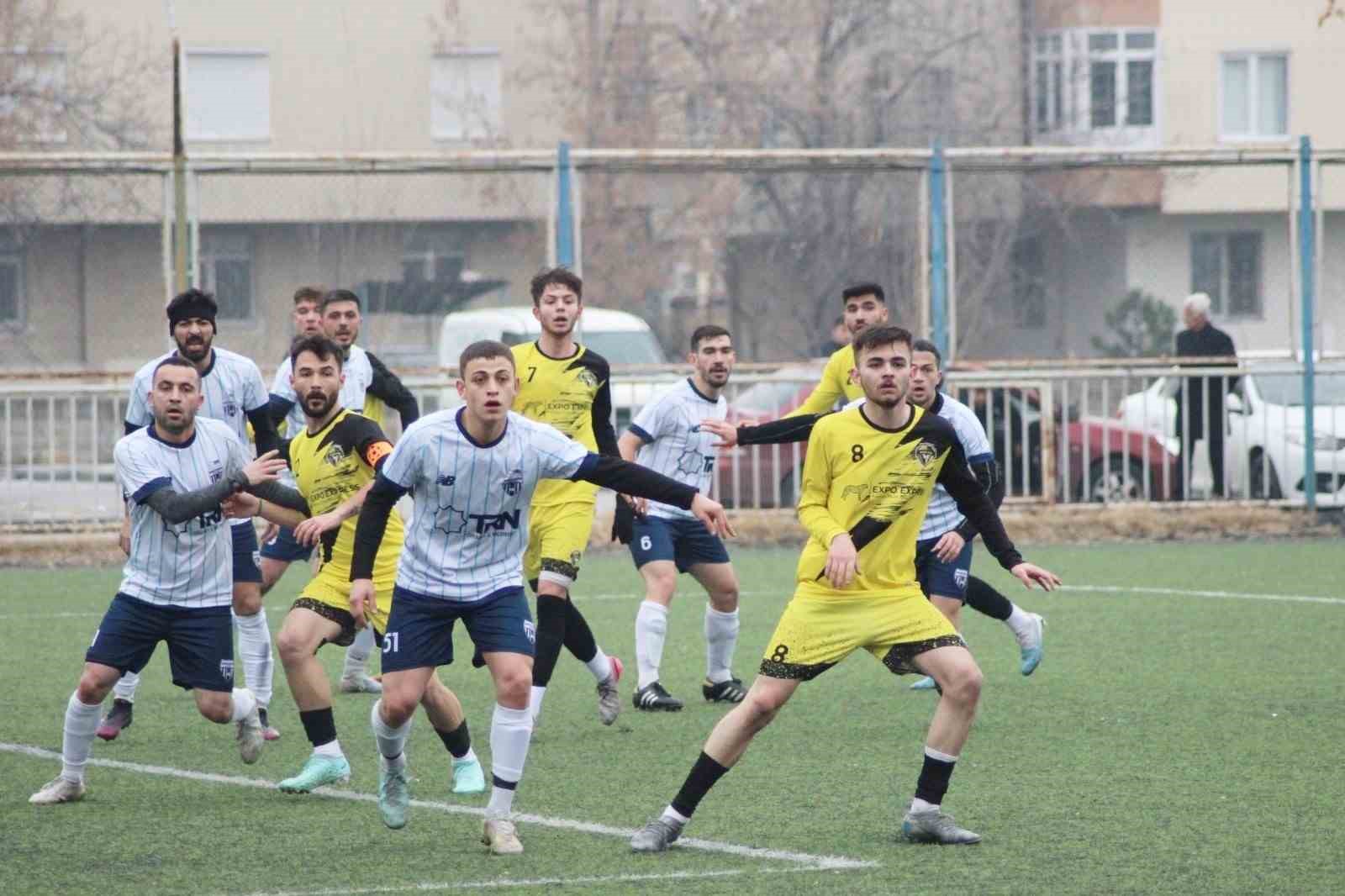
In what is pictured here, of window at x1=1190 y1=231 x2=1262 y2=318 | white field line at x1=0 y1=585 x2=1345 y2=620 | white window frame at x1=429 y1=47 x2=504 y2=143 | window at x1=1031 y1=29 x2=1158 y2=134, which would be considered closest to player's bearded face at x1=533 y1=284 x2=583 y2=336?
white field line at x1=0 y1=585 x2=1345 y2=620

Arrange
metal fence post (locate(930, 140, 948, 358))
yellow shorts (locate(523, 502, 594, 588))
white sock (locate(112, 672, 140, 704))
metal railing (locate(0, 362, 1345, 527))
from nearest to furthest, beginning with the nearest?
yellow shorts (locate(523, 502, 594, 588)) < white sock (locate(112, 672, 140, 704)) < metal fence post (locate(930, 140, 948, 358)) < metal railing (locate(0, 362, 1345, 527))

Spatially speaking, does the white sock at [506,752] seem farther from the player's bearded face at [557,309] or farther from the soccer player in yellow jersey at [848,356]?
the soccer player in yellow jersey at [848,356]

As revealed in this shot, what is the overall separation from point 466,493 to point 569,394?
9.24ft

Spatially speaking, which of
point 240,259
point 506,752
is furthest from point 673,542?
point 240,259

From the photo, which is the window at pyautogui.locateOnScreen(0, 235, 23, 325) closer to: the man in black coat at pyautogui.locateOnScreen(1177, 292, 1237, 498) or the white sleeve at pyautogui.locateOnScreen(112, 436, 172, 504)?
the man in black coat at pyautogui.locateOnScreen(1177, 292, 1237, 498)

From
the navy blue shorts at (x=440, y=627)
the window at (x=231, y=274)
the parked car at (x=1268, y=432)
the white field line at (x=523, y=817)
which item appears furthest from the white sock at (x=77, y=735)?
the window at (x=231, y=274)

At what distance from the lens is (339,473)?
27.3ft

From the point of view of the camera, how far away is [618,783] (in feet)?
26.6

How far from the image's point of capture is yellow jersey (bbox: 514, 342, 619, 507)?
383 inches

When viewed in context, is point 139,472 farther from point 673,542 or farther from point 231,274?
point 231,274

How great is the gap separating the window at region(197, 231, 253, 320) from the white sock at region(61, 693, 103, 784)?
39.5ft

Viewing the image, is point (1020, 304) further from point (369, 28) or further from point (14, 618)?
point (14, 618)

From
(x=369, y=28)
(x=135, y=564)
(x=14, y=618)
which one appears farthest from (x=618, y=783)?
(x=369, y=28)

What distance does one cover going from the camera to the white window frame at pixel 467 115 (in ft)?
105
